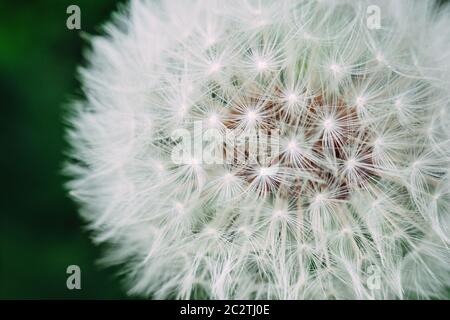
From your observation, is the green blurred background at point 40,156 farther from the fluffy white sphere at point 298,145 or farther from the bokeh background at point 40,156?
the fluffy white sphere at point 298,145

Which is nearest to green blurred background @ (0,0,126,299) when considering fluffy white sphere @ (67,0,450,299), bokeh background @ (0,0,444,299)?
bokeh background @ (0,0,444,299)

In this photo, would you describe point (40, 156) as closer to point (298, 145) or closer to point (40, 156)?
point (40, 156)

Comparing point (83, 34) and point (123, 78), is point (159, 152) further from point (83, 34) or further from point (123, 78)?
point (83, 34)

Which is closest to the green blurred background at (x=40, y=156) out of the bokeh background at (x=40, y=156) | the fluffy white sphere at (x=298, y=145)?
the bokeh background at (x=40, y=156)

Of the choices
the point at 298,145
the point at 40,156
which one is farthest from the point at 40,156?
the point at 298,145
